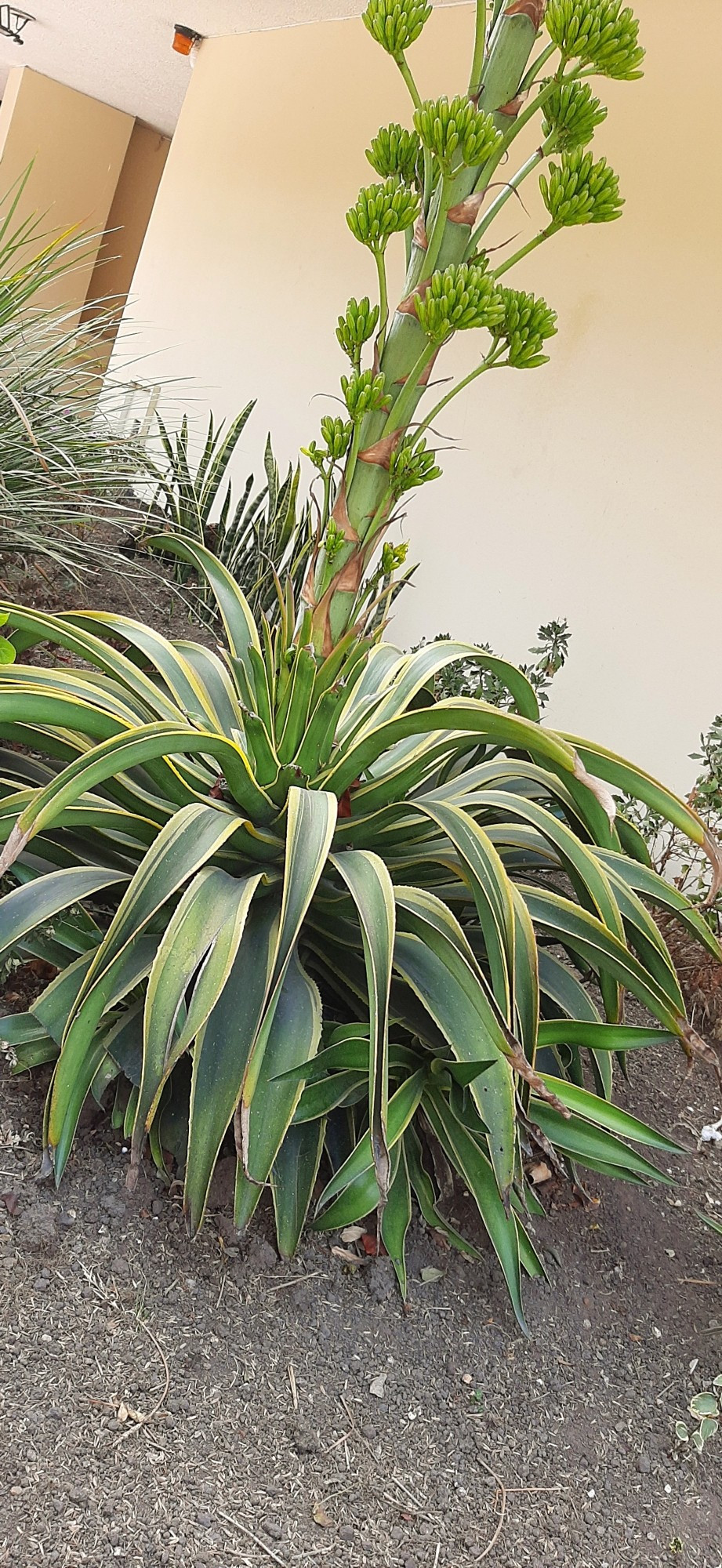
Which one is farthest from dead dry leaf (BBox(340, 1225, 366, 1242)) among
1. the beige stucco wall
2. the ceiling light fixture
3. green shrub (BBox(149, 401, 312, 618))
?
the beige stucco wall

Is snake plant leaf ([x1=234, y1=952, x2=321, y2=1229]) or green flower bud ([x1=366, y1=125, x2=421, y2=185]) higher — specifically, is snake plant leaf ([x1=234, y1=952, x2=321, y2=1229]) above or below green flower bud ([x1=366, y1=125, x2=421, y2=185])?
below

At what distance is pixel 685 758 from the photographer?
294cm

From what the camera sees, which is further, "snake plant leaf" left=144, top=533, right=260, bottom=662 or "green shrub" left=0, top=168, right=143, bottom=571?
"green shrub" left=0, top=168, right=143, bottom=571

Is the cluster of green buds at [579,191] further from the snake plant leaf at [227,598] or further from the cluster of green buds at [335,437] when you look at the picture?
the snake plant leaf at [227,598]

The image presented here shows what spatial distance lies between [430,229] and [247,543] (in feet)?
8.03

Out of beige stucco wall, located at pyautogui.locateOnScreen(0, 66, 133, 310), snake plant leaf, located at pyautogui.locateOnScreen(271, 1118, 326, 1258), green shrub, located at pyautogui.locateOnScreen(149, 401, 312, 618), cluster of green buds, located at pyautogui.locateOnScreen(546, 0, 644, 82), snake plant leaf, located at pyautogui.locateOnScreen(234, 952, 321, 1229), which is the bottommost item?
snake plant leaf, located at pyautogui.locateOnScreen(271, 1118, 326, 1258)

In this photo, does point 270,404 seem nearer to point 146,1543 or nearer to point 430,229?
point 430,229

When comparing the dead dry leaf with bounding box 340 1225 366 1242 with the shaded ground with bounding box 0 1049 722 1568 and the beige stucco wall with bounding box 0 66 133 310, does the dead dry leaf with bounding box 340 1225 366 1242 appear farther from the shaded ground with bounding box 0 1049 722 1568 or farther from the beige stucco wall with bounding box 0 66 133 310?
the beige stucco wall with bounding box 0 66 133 310

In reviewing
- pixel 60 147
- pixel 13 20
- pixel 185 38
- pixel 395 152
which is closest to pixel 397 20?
pixel 395 152

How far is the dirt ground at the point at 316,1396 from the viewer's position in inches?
45.7

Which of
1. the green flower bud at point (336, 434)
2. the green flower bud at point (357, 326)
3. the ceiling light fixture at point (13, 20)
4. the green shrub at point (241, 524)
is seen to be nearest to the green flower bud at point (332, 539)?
the green flower bud at point (336, 434)

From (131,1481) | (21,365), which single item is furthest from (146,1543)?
(21,365)

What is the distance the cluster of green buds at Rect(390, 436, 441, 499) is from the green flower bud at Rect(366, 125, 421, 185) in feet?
1.08

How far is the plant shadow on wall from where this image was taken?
1.33 metres
